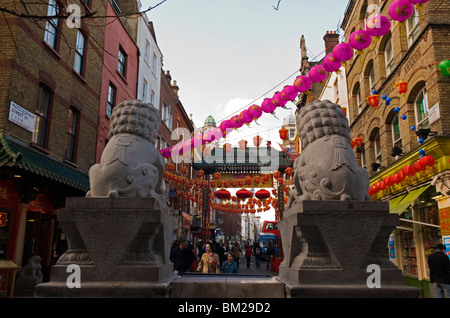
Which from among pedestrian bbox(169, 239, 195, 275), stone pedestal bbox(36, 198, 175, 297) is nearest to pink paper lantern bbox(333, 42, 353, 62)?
pedestrian bbox(169, 239, 195, 275)

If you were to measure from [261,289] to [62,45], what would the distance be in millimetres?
13128

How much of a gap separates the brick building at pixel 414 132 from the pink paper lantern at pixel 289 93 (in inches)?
89.7

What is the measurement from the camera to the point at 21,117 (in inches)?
418

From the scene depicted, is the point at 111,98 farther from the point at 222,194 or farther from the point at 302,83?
the point at 302,83

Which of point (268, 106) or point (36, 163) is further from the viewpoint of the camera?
point (268, 106)

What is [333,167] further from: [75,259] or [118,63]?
[118,63]

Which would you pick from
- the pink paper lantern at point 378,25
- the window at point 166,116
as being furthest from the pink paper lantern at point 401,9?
the window at point 166,116

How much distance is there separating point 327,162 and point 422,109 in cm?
1019

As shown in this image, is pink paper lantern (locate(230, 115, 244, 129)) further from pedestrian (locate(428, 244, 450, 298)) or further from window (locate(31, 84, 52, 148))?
pedestrian (locate(428, 244, 450, 298))

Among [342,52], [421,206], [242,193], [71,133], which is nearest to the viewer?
[342,52]

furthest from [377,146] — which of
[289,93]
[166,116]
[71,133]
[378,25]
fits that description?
[166,116]

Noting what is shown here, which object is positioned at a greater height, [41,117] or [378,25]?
[378,25]

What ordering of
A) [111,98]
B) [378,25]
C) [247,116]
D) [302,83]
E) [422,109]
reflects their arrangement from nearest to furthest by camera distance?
[378,25] → [302,83] → [247,116] → [422,109] → [111,98]

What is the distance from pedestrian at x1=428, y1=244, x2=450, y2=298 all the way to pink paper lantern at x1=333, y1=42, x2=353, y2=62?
5.33m
